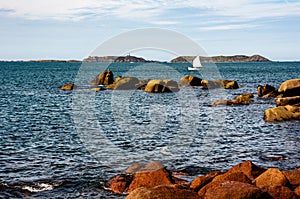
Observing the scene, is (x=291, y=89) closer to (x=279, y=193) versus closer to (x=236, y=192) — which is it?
(x=279, y=193)

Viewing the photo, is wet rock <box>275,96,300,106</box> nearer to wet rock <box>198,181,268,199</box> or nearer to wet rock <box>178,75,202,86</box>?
wet rock <box>198,181,268,199</box>

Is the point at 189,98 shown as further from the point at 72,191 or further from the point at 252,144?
the point at 72,191

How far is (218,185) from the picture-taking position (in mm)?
11781

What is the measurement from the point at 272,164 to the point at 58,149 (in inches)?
443

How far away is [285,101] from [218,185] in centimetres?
2863

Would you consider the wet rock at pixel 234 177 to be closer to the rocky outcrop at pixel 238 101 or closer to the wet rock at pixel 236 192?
the wet rock at pixel 236 192

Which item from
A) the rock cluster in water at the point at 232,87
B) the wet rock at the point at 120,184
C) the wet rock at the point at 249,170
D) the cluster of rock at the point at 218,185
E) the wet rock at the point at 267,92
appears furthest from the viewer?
the wet rock at the point at 267,92

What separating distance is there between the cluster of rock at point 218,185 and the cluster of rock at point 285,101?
17592mm

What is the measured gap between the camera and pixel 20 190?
15.5 m

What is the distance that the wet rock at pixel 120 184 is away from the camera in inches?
594

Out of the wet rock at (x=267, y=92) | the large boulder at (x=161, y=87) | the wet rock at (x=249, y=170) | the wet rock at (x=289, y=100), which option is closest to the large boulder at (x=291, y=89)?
the wet rock at (x=289, y=100)

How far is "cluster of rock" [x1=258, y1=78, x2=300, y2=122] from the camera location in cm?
3203

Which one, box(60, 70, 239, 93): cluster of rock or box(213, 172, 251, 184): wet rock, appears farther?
box(60, 70, 239, 93): cluster of rock

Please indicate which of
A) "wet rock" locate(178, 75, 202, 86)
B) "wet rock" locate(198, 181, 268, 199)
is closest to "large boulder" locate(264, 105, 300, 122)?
"wet rock" locate(198, 181, 268, 199)
